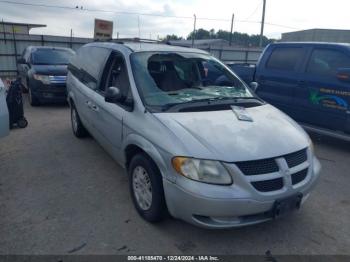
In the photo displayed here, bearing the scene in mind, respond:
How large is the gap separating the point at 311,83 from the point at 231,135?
378cm

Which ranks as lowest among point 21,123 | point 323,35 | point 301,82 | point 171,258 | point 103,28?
point 171,258

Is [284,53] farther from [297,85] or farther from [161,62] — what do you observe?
[161,62]

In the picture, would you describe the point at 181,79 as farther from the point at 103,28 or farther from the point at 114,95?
the point at 103,28

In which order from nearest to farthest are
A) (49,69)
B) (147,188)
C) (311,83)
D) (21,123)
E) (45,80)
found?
(147,188)
(311,83)
(21,123)
(45,80)
(49,69)

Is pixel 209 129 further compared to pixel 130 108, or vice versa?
pixel 130 108

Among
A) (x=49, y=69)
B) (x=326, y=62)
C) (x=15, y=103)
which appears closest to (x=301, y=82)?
(x=326, y=62)

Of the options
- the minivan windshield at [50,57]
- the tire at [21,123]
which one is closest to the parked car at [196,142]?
the tire at [21,123]

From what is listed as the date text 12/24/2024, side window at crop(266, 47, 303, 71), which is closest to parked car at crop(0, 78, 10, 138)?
the date text 12/24/2024

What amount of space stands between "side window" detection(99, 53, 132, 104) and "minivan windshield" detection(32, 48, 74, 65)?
620cm

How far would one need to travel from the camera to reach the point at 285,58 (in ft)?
21.6

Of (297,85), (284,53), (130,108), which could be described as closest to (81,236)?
(130,108)

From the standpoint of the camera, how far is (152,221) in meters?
3.23

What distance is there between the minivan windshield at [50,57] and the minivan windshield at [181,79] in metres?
6.81

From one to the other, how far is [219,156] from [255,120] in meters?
0.81
